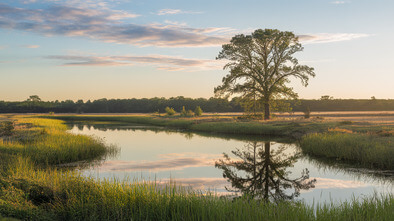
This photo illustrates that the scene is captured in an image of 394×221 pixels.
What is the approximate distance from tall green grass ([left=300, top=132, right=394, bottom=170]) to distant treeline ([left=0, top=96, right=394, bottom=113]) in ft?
275

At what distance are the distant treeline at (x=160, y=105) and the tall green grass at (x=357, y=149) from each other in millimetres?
83833

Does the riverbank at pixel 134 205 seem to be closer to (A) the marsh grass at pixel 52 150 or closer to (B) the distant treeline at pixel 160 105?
(A) the marsh grass at pixel 52 150

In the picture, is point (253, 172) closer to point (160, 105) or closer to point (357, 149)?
point (357, 149)

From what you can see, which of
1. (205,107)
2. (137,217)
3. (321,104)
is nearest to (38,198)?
(137,217)

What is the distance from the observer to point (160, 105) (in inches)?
4916

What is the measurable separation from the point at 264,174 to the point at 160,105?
109m

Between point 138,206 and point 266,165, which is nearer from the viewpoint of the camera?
point 138,206

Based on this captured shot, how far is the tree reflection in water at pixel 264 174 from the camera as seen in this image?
1437 centimetres

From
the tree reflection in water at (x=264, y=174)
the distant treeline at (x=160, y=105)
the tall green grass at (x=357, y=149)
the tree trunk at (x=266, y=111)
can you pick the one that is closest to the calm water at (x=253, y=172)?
the tree reflection in water at (x=264, y=174)

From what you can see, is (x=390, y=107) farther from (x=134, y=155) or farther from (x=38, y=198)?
(x=38, y=198)

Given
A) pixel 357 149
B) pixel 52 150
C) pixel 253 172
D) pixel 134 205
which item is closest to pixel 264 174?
pixel 253 172

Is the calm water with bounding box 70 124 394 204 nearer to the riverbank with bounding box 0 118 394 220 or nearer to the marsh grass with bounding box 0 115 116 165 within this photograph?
the marsh grass with bounding box 0 115 116 165

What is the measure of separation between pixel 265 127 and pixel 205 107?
7934cm

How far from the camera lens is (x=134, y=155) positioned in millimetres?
24938
